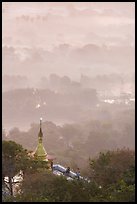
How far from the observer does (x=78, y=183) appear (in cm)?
752

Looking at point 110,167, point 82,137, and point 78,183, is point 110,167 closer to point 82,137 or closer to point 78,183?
point 78,183

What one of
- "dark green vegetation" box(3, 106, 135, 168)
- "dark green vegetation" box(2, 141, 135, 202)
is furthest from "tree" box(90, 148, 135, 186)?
"dark green vegetation" box(3, 106, 135, 168)

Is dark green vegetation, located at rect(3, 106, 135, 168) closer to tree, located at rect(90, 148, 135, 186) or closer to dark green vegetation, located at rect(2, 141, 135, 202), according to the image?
tree, located at rect(90, 148, 135, 186)

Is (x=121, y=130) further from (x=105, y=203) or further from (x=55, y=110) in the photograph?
(x=105, y=203)

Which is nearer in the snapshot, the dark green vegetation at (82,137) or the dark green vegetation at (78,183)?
the dark green vegetation at (78,183)

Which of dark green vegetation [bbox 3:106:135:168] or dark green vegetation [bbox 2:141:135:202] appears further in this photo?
dark green vegetation [bbox 3:106:135:168]

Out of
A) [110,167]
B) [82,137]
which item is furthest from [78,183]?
[82,137]

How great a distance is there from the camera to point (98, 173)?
1014cm

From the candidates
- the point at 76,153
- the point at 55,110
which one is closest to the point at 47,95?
the point at 55,110

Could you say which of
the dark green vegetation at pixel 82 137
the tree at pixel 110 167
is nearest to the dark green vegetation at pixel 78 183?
the tree at pixel 110 167

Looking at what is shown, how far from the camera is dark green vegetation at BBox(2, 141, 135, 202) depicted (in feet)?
23.1

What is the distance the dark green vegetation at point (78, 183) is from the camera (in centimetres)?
705

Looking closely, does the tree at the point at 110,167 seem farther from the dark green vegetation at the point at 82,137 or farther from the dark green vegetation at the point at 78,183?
the dark green vegetation at the point at 82,137

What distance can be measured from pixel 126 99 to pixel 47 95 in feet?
15.0
